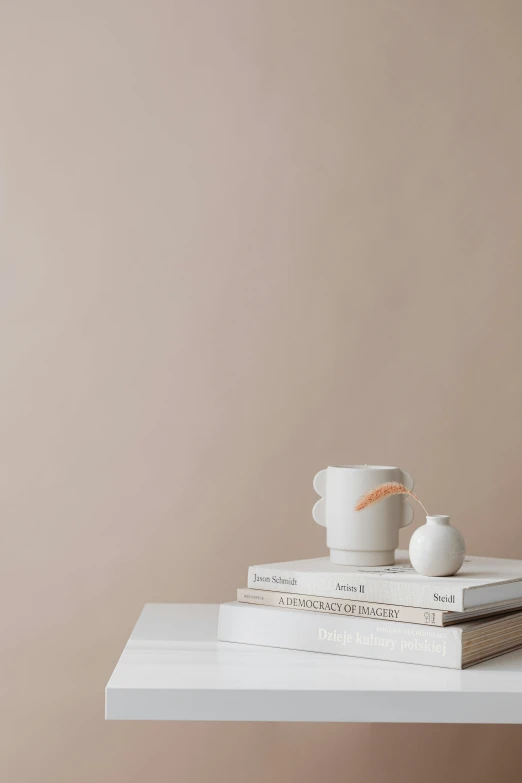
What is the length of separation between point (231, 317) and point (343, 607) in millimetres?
656

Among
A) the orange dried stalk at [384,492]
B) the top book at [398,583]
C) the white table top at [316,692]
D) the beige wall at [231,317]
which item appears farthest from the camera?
the beige wall at [231,317]

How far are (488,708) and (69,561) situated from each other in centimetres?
84

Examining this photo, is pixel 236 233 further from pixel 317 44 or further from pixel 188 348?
pixel 317 44

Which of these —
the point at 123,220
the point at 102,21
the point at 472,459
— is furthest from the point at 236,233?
the point at 472,459

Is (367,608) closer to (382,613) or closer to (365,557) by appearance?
(382,613)

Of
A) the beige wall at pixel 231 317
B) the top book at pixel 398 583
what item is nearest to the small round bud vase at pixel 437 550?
the top book at pixel 398 583

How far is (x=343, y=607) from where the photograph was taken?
3.39 ft

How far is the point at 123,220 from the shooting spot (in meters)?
1.55

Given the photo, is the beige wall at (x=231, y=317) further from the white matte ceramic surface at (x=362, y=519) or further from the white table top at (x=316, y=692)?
the white table top at (x=316, y=692)

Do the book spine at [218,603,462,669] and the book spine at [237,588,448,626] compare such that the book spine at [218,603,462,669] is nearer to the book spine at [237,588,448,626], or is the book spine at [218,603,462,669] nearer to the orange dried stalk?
the book spine at [237,588,448,626]

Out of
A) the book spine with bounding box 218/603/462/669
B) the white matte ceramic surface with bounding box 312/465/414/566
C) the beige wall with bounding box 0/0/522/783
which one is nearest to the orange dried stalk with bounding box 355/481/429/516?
the white matte ceramic surface with bounding box 312/465/414/566

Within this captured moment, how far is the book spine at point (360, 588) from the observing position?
97cm

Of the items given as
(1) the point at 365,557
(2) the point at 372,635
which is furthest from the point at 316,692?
(1) the point at 365,557

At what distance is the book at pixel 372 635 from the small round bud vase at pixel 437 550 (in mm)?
72
